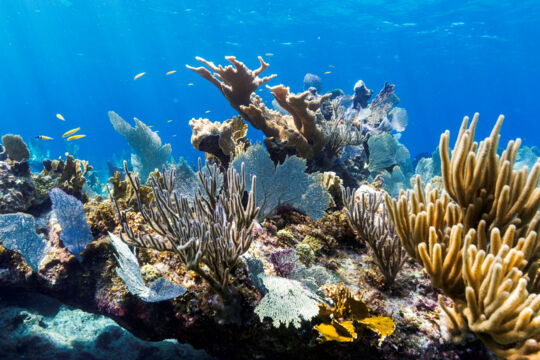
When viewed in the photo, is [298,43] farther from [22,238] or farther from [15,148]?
[22,238]

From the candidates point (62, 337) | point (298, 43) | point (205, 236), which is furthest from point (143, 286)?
point (298, 43)

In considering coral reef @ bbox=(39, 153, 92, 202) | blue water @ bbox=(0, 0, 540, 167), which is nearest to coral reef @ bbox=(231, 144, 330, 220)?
coral reef @ bbox=(39, 153, 92, 202)

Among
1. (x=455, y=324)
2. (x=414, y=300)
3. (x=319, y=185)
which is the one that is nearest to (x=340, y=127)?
(x=319, y=185)

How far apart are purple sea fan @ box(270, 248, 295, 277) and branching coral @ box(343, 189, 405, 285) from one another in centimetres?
79

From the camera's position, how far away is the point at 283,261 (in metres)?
3.04

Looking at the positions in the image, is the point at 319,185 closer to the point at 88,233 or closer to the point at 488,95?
the point at 88,233

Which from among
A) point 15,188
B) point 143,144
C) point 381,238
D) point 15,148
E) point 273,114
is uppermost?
point 273,114

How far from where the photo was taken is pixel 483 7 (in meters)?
27.4

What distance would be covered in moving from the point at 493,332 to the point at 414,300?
1.00m

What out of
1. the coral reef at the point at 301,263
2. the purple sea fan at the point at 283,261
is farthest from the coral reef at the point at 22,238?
the purple sea fan at the point at 283,261

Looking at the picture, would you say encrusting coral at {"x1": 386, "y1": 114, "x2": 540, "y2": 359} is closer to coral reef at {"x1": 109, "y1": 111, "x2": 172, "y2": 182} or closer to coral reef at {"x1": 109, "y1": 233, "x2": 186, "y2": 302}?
coral reef at {"x1": 109, "y1": 233, "x2": 186, "y2": 302}

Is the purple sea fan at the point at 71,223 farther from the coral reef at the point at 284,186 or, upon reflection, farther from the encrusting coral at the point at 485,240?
the encrusting coral at the point at 485,240

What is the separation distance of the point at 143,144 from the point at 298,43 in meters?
43.7

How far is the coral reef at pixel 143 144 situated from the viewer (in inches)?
274
